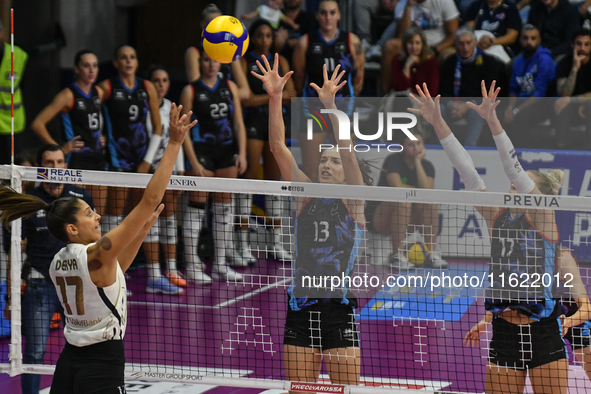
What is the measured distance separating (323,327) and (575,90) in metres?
7.17

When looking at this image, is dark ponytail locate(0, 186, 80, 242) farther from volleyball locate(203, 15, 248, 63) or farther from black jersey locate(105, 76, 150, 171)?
black jersey locate(105, 76, 150, 171)

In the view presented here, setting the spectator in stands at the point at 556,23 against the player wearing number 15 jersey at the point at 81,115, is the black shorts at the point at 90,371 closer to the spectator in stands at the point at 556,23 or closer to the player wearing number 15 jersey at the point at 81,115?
the player wearing number 15 jersey at the point at 81,115

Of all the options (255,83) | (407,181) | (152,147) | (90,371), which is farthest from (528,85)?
(90,371)

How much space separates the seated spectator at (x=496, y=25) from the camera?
10.7 metres

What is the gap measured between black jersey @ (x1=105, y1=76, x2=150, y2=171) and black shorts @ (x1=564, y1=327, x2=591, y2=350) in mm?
6555

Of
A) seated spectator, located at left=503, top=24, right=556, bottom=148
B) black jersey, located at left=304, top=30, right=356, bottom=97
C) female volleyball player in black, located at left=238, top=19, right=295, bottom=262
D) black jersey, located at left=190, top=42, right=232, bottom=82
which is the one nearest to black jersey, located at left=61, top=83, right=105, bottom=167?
black jersey, located at left=190, top=42, right=232, bottom=82

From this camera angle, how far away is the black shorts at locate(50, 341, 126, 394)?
3984 mm

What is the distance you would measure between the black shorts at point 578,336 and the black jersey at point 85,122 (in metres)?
6.63

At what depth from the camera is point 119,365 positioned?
4121 mm

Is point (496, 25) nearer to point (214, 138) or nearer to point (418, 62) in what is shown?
point (418, 62)

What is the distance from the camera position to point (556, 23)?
10617 mm

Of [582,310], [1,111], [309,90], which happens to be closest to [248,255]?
[309,90]

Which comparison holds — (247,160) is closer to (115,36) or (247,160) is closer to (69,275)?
(115,36)

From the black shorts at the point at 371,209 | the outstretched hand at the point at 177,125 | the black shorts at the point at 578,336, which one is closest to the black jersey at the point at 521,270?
the black shorts at the point at 578,336
